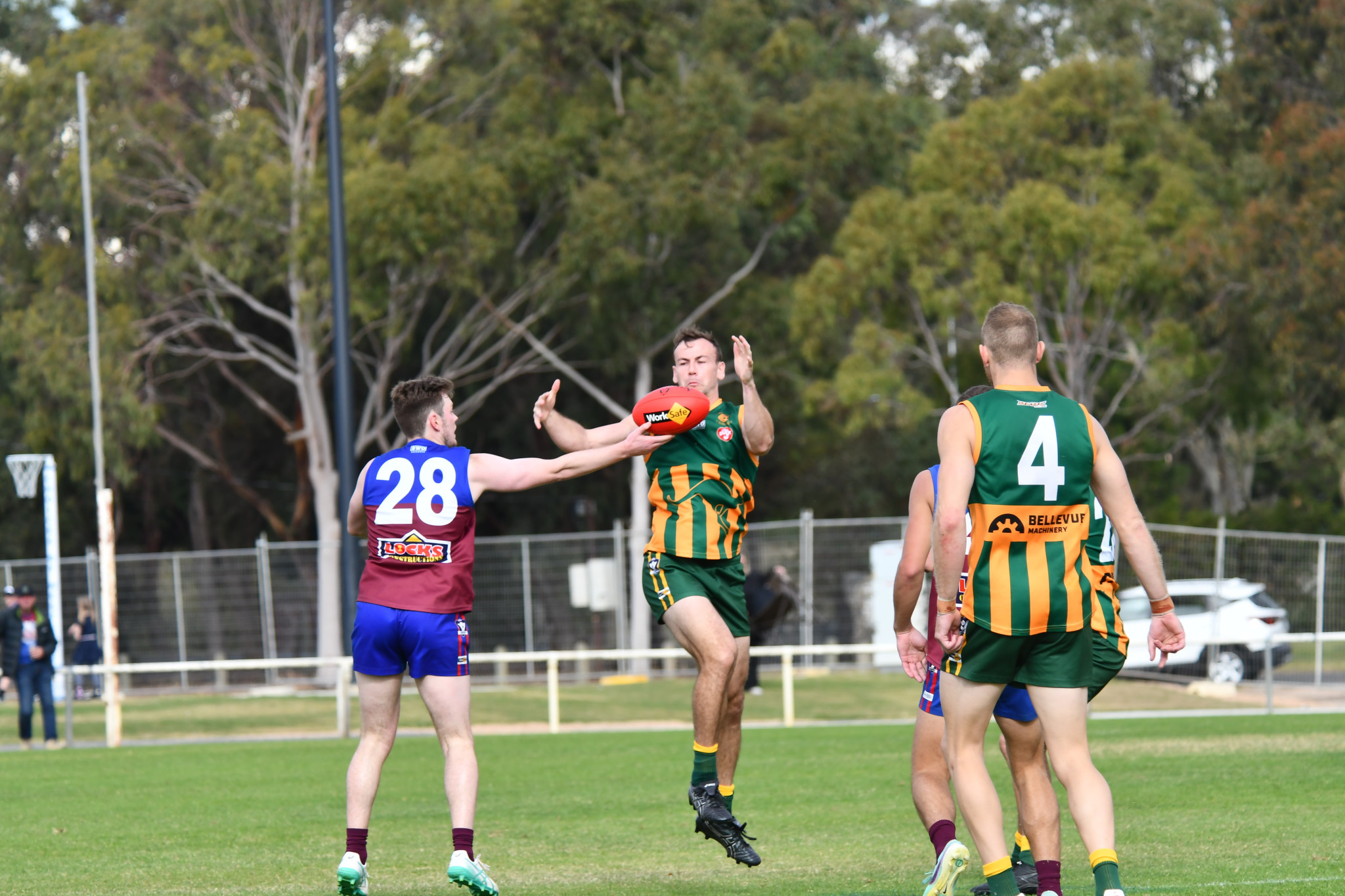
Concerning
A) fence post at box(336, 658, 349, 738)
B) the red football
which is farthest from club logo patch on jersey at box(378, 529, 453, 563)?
fence post at box(336, 658, 349, 738)

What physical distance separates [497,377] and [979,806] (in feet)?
92.2

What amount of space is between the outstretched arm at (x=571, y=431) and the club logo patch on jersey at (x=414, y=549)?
995 mm

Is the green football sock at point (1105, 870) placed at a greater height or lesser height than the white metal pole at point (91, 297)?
lesser

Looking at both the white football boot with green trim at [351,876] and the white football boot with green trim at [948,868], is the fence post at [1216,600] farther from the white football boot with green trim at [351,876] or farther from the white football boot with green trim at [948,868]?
the white football boot with green trim at [351,876]

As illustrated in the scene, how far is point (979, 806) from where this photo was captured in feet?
20.1

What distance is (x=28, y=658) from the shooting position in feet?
63.6

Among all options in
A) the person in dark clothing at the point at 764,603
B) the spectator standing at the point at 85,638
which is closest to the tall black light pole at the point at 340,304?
the spectator standing at the point at 85,638

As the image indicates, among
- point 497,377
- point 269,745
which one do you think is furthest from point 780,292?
point 269,745

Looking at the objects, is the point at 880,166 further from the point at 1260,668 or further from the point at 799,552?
the point at 1260,668

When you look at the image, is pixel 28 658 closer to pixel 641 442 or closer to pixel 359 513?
pixel 359 513

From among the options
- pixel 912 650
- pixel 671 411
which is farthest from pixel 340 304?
pixel 912 650

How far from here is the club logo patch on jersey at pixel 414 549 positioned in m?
7.38

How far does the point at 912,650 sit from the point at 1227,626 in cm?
1968

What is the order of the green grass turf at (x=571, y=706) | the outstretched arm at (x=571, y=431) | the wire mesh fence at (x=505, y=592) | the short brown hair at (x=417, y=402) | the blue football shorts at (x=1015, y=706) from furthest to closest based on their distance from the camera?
the wire mesh fence at (x=505, y=592)
the green grass turf at (x=571, y=706)
the outstretched arm at (x=571, y=431)
the short brown hair at (x=417, y=402)
the blue football shorts at (x=1015, y=706)
